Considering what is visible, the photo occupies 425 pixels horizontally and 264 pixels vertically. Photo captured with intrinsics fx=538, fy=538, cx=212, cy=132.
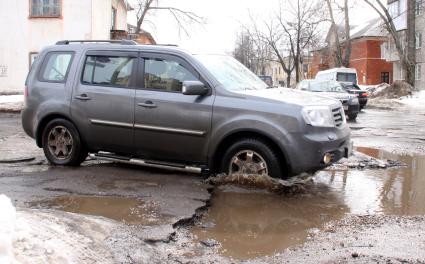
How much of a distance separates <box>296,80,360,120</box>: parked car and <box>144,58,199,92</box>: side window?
12655 millimetres

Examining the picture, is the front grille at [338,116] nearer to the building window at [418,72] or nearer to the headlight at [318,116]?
the headlight at [318,116]

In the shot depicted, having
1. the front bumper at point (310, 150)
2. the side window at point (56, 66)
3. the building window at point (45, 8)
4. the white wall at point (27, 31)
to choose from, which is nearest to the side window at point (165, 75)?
the side window at point (56, 66)

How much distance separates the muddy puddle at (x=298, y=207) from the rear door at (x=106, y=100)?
168cm

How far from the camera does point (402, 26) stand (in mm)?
45219

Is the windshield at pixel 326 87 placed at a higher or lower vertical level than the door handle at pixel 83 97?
higher

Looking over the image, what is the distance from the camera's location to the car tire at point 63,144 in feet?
25.3

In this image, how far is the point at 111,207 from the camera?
5711 mm

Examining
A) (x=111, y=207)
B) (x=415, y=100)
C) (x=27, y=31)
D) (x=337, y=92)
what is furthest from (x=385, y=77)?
(x=111, y=207)

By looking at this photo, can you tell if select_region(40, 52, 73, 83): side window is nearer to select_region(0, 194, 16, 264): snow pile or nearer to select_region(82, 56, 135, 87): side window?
select_region(82, 56, 135, 87): side window

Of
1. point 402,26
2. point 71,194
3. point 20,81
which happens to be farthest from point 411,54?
point 71,194

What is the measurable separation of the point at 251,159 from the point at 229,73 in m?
1.35

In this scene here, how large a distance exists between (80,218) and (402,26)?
147 feet

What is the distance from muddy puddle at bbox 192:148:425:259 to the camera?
4.80m

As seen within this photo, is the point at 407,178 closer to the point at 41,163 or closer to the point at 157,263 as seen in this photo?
the point at 157,263
